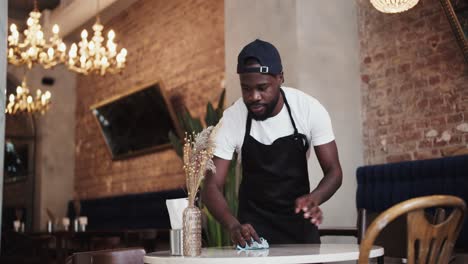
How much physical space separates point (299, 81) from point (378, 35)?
2.64 feet

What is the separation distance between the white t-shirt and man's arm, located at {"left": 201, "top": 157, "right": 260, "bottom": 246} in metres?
0.07

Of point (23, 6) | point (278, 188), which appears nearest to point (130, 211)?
point (23, 6)

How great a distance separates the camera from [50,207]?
10078 mm

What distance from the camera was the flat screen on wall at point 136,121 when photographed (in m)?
7.77

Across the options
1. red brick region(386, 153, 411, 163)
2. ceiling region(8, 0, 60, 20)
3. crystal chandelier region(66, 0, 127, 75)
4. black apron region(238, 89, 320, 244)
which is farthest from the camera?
ceiling region(8, 0, 60, 20)

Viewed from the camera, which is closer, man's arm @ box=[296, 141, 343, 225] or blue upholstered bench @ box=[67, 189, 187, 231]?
man's arm @ box=[296, 141, 343, 225]

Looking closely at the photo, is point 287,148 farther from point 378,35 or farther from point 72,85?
point 72,85

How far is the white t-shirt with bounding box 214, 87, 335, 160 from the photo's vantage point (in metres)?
2.43

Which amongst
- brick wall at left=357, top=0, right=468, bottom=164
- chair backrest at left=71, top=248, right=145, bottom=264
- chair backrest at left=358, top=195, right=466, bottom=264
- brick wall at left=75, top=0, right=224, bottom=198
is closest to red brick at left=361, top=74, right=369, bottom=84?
brick wall at left=357, top=0, right=468, bottom=164

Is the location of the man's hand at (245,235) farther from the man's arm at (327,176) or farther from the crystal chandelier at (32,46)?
the crystal chandelier at (32,46)

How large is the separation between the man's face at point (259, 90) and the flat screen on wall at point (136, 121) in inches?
206

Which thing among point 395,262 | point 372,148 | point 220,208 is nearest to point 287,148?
point 220,208

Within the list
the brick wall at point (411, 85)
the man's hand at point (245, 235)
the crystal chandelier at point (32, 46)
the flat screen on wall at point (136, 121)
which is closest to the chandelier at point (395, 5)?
the brick wall at point (411, 85)

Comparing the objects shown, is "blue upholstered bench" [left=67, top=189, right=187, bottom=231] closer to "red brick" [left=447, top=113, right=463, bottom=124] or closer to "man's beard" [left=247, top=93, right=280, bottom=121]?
"red brick" [left=447, top=113, right=463, bottom=124]
